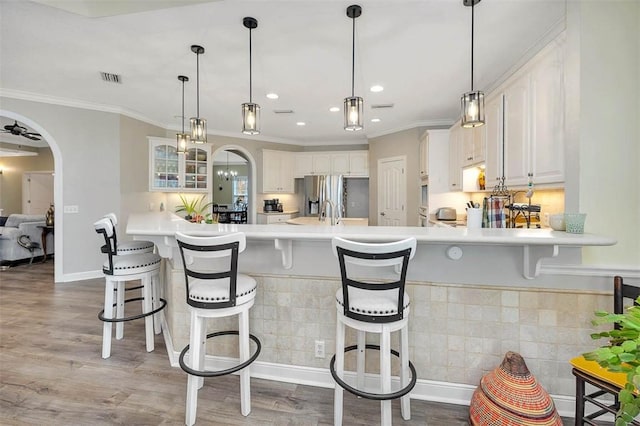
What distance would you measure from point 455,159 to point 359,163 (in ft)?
8.59

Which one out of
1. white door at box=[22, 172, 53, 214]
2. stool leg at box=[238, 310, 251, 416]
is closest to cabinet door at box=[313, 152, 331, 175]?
stool leg at box=[238, 310, 251, 416]

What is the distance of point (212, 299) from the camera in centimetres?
170

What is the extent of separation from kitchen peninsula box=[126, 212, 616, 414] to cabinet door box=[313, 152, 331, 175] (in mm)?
4994

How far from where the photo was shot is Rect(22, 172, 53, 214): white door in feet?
26.5

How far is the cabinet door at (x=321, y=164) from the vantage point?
22.8 feet

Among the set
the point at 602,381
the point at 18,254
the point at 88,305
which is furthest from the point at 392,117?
the point at 18,254

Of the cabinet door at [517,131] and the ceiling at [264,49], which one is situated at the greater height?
the ceiling at [264,49]

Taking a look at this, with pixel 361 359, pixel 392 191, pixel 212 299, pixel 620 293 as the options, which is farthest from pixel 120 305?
pixel 392 191

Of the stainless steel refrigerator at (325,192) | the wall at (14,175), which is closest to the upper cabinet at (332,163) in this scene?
the stainless steel refrigerator at (325,192)

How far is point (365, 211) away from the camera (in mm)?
7273

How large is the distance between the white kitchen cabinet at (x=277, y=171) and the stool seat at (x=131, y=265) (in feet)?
14.1

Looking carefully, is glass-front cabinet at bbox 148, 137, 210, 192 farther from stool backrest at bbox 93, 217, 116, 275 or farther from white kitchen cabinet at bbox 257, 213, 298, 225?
stool backrest at bbox 93, 217, 116, 275

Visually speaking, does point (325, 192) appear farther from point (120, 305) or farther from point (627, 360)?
point (627, 360)

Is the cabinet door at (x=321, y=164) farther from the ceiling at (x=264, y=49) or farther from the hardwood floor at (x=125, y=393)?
the hardwood floor at (x=125, y=393)
